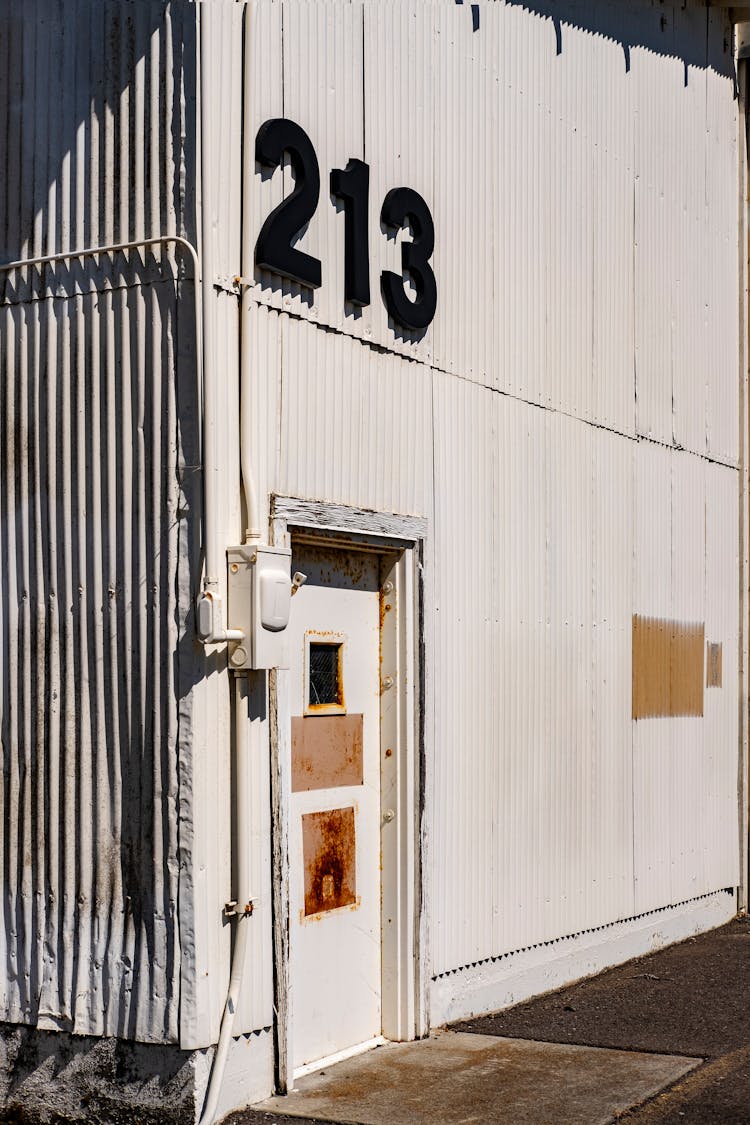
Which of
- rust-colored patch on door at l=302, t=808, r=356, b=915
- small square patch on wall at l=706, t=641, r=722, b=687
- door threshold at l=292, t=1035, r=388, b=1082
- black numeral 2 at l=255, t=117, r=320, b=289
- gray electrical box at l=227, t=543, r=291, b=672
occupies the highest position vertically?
black numeral 2 at l=255, t=117, r=320, b=289

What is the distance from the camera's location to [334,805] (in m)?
7.55

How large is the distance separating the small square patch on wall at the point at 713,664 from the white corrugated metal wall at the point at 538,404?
0.18 m

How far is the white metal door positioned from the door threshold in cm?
2

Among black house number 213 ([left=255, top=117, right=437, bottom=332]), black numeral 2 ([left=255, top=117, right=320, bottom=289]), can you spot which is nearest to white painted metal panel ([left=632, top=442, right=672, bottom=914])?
black house number 213 ([left=255, top=117, right=437, bottom=332])

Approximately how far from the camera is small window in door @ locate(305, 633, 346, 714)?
738cm

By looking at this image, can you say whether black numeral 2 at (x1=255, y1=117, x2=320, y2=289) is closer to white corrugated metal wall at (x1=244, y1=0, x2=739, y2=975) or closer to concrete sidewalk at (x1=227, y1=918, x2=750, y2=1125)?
white corrugated metal wall at (x1=244, y1=0, x2=739, y2=975)

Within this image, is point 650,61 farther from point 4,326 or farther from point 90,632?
point 90,632

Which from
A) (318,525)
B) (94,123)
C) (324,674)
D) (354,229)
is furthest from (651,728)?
(94,123)

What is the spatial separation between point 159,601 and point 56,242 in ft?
5.63

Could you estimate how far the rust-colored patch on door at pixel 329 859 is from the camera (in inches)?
288

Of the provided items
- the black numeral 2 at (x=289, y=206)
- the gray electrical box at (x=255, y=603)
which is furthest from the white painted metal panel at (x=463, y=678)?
the gray electrical box at (x=255, y=603)

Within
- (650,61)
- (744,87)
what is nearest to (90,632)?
(650,61)

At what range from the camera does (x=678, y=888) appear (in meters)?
11.1

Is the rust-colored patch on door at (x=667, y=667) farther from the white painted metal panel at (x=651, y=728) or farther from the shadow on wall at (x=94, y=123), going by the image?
the shadow on wall at (x=94, y=123)
